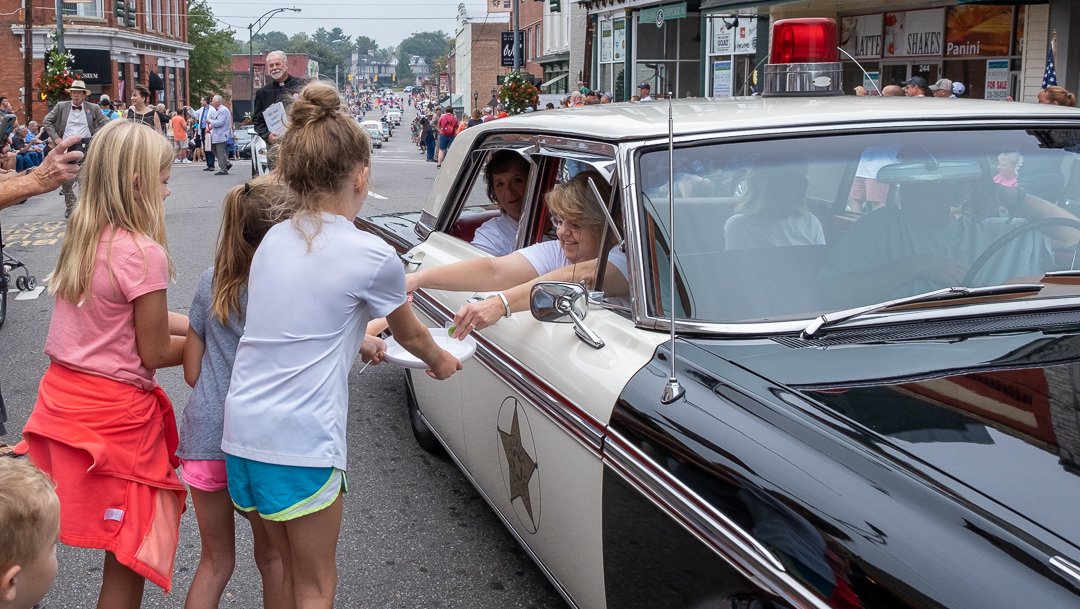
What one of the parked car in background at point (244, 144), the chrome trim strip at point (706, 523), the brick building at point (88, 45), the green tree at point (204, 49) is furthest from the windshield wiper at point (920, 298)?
the green tree at point (204, 49)

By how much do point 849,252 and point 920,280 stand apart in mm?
195

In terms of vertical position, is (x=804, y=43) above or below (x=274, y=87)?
below

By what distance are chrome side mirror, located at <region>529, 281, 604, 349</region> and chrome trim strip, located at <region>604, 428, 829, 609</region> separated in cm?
36

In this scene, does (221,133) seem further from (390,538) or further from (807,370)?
(807,370)

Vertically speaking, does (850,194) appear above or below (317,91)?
below

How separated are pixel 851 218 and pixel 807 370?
0.82 metres

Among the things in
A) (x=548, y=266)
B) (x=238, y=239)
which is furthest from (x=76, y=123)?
(x=238, y=239)

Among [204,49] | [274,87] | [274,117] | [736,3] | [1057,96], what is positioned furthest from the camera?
[204,49]

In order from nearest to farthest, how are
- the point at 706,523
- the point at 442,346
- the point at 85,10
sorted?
the point at 706,523, the point at 442,346, the point at 85,10

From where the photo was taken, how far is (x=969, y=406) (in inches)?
80.2

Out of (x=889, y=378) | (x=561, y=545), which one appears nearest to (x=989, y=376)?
(x=889, y=378)

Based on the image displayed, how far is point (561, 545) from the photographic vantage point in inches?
110

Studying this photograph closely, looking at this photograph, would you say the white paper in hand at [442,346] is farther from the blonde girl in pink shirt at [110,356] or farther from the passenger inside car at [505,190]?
the passenger inside car at [505,190]

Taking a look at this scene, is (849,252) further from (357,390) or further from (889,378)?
(357,390)
